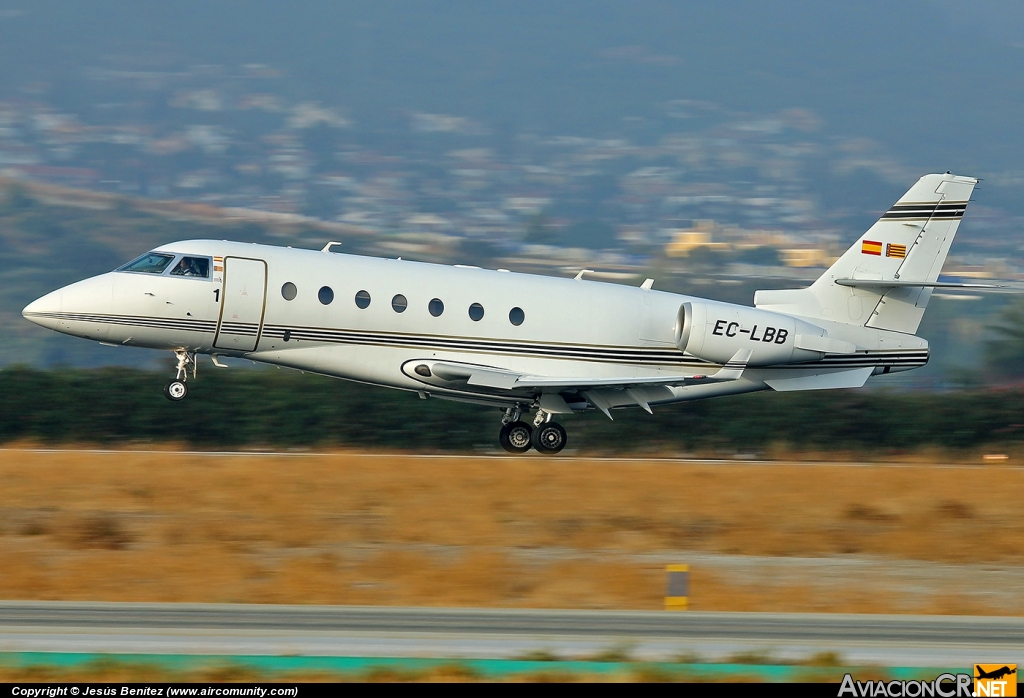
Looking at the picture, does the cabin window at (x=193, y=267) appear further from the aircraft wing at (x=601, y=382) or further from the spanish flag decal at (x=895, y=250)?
the spanish flag decal at (x=895, y=250)

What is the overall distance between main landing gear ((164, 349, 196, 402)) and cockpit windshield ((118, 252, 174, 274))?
1.53 m

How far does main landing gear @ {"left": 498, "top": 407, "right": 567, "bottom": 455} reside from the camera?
76.4 feet

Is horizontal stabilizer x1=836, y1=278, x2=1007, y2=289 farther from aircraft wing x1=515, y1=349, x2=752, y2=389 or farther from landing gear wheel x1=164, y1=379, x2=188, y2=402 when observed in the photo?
landing gear wheel x1=164, y1=379, x2=188, y2=402

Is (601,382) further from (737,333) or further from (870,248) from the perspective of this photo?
(870,248)

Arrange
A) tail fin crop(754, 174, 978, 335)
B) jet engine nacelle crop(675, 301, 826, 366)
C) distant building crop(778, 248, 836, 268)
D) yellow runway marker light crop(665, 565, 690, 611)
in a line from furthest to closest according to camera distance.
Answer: distant building crop(778, 248, 836, 268) → tail fin crop(754, 174, 978, 335) → jet engine nacelle crop(675, 301, 826, 366) → yellow runway marker light crop(665, 565, 690, 611)

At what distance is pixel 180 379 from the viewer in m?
22.4

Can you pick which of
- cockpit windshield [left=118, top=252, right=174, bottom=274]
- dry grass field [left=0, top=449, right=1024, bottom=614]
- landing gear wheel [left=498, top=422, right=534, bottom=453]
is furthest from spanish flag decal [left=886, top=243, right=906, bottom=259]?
cockpit windshield [left=118, top=252, right=174, bottom=274]

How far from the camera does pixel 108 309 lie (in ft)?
70.2

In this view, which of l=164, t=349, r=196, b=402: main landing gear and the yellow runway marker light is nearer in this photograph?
the yellow runway marker light

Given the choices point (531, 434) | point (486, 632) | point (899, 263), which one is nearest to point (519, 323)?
point (531, 434)

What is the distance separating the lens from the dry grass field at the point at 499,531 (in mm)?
14703

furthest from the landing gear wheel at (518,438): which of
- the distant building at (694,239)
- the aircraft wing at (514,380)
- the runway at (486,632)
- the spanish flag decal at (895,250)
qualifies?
the distant building at (694,239)

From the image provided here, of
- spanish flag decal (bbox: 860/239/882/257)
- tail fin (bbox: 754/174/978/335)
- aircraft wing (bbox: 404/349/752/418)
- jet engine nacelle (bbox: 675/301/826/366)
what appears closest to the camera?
aircraft wing (bbox: 404/349/752/418)

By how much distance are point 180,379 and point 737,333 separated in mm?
10306
